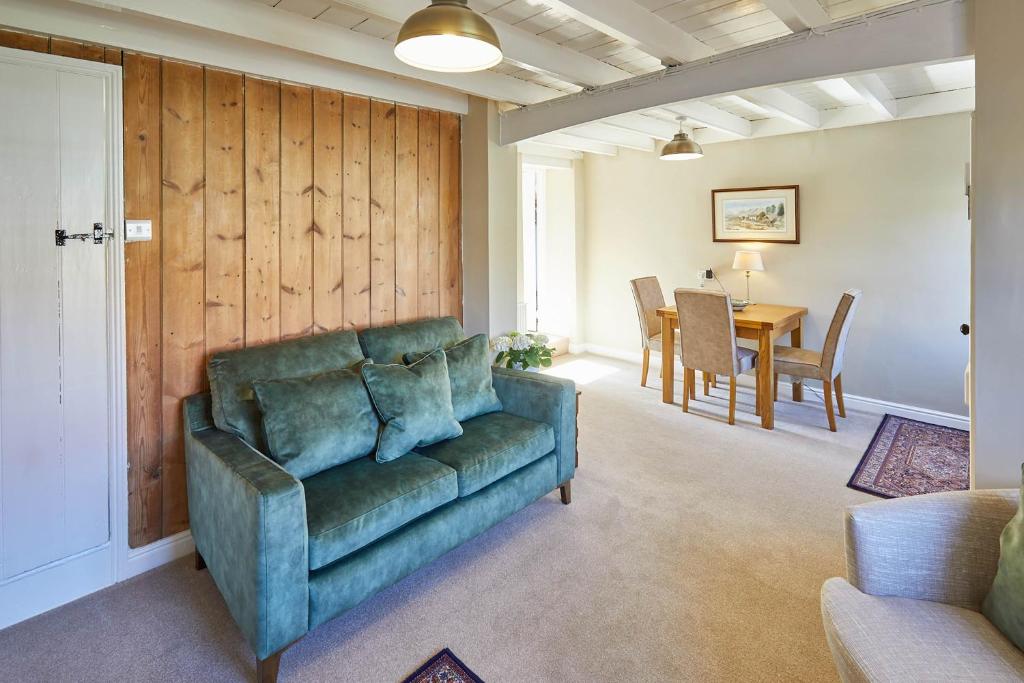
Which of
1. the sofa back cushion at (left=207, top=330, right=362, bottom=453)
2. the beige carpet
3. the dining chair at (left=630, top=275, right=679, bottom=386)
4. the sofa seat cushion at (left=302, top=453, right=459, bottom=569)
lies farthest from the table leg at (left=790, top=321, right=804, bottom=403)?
the sofa back cushion at (left=207, top=330, right=362, bottom=453)

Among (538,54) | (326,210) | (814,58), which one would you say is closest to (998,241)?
(814,58)

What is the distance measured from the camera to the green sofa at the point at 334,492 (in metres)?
1.73

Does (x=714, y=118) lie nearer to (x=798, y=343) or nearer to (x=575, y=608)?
(x=798, y=343)

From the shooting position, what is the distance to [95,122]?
212 centimetres

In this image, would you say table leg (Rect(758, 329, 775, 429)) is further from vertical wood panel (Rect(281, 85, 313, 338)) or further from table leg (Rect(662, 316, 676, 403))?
vertical wood panel (Rect(281, 85, 313, 338))

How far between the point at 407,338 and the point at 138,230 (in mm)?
1302

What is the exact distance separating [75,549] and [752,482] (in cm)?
328

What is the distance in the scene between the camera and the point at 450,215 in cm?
358

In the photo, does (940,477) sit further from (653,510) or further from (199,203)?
(199,203)

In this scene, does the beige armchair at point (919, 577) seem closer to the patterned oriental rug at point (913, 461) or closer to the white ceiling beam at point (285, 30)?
the patterned oriental rug at point (913, 461)

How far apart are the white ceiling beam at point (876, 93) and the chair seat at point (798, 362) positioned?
1763 millimetres

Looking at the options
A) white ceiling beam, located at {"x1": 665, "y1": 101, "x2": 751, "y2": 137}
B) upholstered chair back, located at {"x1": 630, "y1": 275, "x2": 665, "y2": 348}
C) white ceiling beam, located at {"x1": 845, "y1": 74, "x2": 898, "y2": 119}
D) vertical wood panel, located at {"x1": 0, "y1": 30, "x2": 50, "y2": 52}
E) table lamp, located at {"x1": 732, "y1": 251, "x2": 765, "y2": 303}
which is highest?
white ceiling beam, located at {"x1": 665, "y1": 101, "x2": 751, "y2": 137}

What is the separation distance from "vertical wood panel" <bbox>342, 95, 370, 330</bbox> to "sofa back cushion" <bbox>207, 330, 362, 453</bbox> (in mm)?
310

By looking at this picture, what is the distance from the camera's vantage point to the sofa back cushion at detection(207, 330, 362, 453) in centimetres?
228
